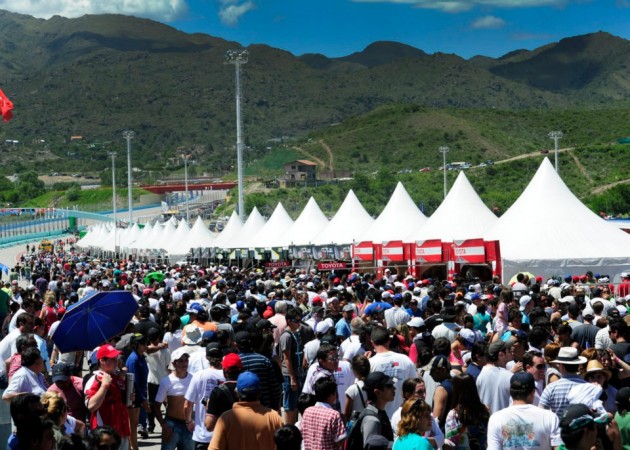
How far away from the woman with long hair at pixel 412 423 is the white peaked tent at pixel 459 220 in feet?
83.1

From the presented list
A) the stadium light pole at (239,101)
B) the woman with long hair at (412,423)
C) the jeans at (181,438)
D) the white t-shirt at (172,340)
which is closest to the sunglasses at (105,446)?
the woman with long hair at (412,423)

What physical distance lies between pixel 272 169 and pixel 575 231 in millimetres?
160311

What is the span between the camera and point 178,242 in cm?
5025

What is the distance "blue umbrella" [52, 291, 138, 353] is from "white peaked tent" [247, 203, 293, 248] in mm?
29346

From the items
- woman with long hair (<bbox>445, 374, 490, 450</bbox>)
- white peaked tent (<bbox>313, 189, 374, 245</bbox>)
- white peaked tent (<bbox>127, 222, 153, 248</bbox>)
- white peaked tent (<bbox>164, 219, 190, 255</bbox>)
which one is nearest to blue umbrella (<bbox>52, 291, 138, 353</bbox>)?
woman with long hair (<bbox>445, 374, 490, 450</bbox>)

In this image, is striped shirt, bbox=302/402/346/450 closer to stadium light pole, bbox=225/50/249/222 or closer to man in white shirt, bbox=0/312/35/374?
man in white shirt, bbox=0/312/35/374

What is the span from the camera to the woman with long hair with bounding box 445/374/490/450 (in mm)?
7730

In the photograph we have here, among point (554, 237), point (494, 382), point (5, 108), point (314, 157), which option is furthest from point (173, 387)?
point (314, 157)

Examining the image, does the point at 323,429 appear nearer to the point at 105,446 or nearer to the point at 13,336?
the point at 105,446

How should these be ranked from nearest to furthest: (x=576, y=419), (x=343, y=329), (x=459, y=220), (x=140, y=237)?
(x=576, y=419) < (x=343, y=329) < (x=459, y=220) < (x=140, y=237)

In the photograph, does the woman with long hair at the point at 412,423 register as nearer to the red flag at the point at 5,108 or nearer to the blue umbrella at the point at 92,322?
the blue umbrella at the point at 92,322

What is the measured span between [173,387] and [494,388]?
3.14 meters

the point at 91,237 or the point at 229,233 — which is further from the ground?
the point at 91,237

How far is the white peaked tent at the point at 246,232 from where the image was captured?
42000 mm
